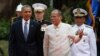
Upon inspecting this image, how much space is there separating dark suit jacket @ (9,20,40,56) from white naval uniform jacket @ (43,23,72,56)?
0.78 feet

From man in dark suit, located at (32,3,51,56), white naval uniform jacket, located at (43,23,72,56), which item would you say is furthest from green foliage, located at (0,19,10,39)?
white naval uniform jacket, located at (43,23,72,56)

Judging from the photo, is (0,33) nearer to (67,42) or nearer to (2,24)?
(2,24)

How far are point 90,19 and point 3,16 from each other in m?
14.8

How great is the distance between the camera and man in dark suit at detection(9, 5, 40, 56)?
9602mm

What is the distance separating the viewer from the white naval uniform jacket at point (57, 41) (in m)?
9.67

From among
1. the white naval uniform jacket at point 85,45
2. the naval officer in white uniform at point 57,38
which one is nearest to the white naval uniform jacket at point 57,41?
the naval officer in white uniform at point 57,38

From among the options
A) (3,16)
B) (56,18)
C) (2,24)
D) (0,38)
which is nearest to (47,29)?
(56,18)

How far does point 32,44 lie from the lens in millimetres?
9625

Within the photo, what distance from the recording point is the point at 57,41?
969 centimetres

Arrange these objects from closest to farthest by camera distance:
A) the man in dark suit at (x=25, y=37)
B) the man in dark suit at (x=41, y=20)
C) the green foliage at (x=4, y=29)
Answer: the man in dark suit at (x=25, y=37)
the man in dark suit at (x=41, y=20)
the green foliage at (x=4, y=29)

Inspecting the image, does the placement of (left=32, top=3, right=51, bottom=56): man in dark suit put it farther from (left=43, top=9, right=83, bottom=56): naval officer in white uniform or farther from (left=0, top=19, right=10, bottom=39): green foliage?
(left=0, top=19, right=10, bottom=39): green foliage

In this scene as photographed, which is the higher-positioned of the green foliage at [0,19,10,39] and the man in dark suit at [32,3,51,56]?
the man in dark suit at [32,3,51,56]

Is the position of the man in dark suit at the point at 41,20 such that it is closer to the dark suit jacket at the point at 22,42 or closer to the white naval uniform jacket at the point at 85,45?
the dark suit jacket at the point at 22,42

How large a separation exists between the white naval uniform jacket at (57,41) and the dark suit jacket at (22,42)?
24 cm
